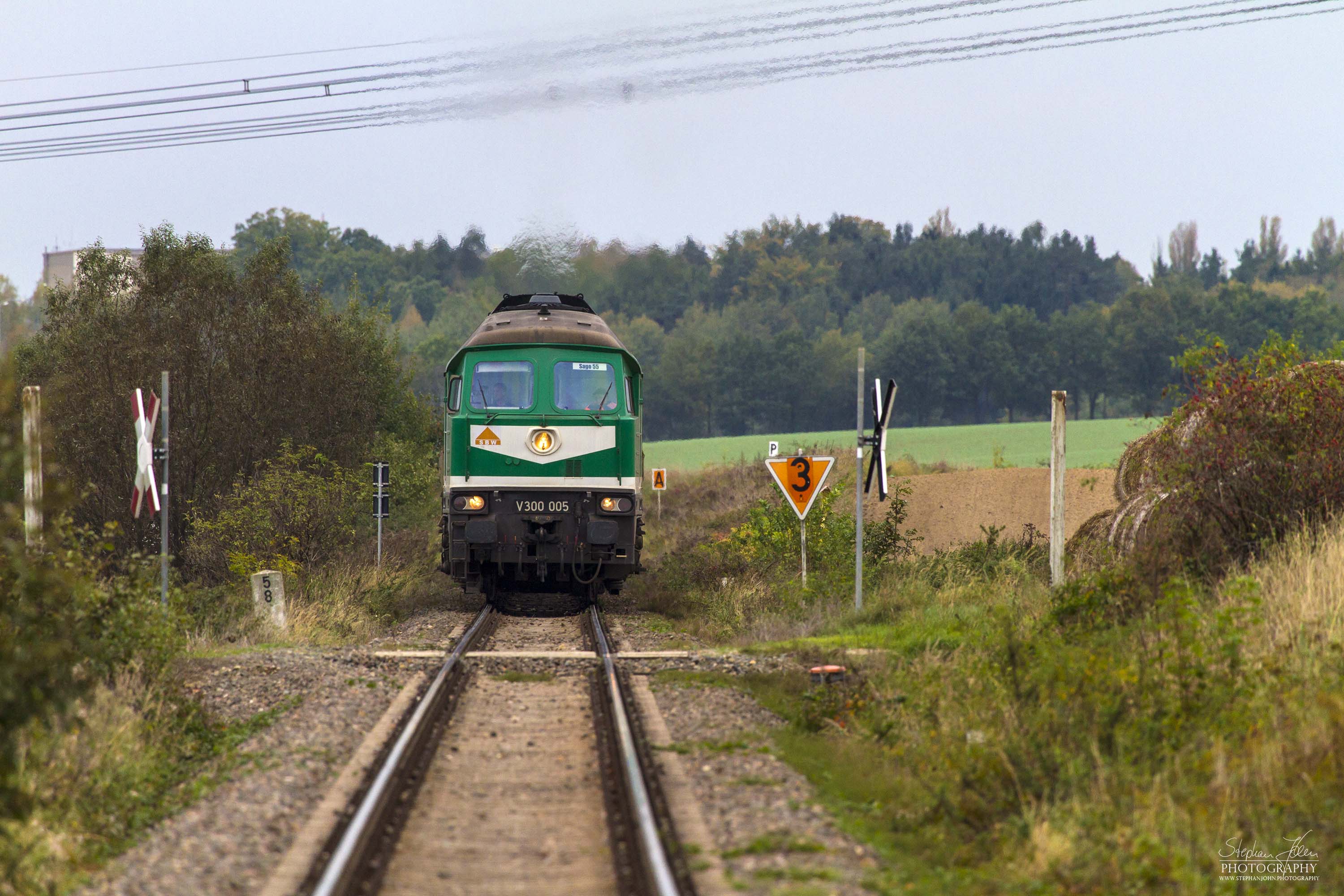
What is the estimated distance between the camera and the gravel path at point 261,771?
612 cm

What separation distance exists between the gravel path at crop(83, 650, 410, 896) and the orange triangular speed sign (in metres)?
5.62

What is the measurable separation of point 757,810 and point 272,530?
565 inches

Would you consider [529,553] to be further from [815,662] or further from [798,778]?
[798,778]

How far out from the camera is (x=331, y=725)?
30.1ft

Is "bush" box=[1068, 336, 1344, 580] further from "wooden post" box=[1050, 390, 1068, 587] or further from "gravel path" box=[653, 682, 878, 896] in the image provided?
"gravel path" box=[653, 682, 878, 896]

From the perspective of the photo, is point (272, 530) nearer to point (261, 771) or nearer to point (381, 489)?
point (381, 489)

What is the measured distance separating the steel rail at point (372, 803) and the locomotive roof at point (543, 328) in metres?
5.99

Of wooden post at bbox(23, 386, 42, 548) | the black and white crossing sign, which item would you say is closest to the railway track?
wooden post at bbox(23, 386, 42, 548)

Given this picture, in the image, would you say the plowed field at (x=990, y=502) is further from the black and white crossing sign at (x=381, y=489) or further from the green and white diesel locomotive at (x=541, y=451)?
the green and white diesel locomotive at (x=541, y=451)

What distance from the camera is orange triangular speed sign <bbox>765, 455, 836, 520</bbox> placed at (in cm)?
1481

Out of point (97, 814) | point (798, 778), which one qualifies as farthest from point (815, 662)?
point (97, 814)

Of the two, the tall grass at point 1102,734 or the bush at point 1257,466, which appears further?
the bush at point 1257,466

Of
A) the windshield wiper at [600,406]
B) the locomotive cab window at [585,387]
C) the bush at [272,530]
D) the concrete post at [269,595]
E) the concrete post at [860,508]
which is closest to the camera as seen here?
the concrete post at [860,508]

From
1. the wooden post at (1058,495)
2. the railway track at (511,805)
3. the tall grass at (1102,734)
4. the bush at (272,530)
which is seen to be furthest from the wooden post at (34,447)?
the wooden post at (1058,495)
